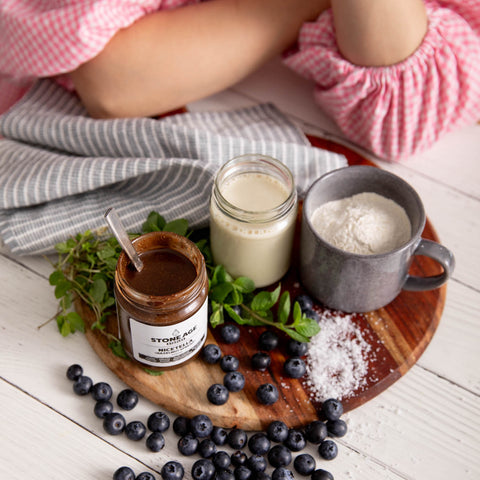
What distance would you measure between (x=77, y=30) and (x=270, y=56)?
410 mm

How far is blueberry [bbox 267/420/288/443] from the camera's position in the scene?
0.95 meters

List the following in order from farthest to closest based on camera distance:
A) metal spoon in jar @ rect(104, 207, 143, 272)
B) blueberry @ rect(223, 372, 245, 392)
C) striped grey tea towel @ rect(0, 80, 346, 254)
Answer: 1. striped grey tea towel @ rect(0, 80, 346, 254)
2. blueberry @ rect(223, 372, 245, 392)
3. metal spoon in jar @ rect(104, 207, 143, 272)

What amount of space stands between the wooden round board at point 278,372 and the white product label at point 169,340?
42 millimetres

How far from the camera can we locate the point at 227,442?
3.16ft

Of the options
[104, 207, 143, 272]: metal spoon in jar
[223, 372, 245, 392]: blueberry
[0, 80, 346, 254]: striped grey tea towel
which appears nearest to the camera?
[104, 207, 143, 272]: metal spoon in jar

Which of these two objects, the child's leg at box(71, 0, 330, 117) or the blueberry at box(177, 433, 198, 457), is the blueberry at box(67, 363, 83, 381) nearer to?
the blueberry at box(177, 433, 198, 457)

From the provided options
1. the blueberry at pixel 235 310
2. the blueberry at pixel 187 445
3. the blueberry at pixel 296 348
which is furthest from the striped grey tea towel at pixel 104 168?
the blueberry at pixel 187 445

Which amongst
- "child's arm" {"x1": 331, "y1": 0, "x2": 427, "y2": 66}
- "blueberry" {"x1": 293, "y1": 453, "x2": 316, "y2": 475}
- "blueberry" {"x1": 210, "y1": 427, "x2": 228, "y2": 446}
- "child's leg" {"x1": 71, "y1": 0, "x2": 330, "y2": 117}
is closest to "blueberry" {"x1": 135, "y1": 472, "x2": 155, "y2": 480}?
"blueberry" {"x1": 210, "y1": 427, "x2": 228, "y2": 446}

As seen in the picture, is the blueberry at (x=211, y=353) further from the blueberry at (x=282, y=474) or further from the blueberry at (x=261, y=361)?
the blueberry at (x=282, y=474)

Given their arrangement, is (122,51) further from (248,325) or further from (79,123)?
(248,325)

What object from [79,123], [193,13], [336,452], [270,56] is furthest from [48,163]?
[336,452]

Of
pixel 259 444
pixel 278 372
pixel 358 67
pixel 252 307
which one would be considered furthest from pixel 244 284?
pixel 358 67

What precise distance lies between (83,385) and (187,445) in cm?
19

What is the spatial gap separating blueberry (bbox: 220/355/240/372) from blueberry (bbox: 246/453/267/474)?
5.5 inches
